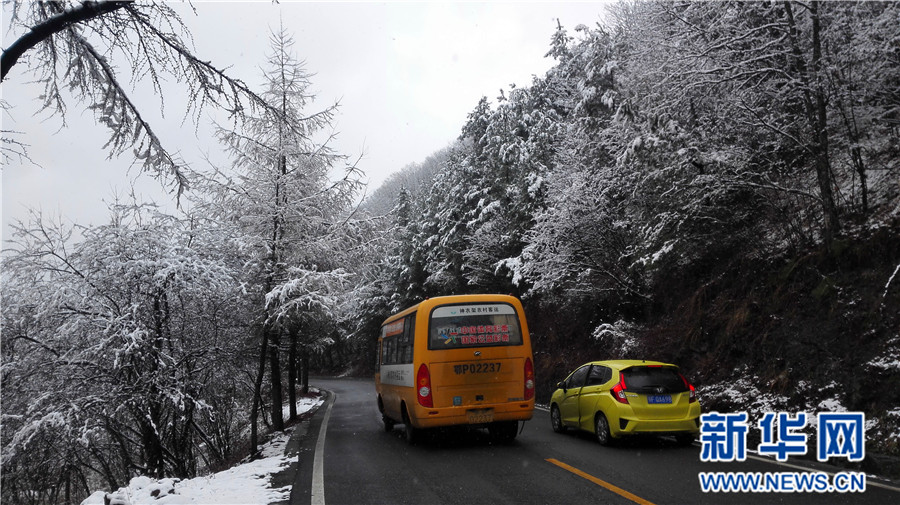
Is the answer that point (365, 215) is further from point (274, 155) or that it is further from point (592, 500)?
point (592, 500)

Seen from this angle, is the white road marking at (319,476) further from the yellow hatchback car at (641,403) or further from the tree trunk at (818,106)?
the tree trunk at (818,106)

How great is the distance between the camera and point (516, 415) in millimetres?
10391

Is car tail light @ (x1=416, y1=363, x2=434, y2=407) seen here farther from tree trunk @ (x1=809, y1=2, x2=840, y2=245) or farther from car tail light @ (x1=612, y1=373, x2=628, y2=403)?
tree trunk @ (x1=809, y1=2, x2=840, y2=245)

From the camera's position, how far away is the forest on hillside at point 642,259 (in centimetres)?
1119

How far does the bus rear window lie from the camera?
415 inches

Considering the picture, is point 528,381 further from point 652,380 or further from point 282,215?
point 282,215

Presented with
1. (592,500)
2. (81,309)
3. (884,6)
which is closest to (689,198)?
(884,6)

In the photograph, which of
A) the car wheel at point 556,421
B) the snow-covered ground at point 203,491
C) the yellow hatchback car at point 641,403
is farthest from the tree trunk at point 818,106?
the snow-covered ground at point 203,491

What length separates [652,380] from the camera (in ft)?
32.1

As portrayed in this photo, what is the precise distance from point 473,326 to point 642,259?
24.4ft

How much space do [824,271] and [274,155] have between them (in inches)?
519

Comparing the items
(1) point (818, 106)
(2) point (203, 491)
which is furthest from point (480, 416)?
(1) point (818, 106)

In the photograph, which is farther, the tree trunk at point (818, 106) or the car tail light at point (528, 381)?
the tree trunk at point (818, 106)

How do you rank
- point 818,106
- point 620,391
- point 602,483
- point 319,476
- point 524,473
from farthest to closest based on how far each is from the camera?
point 818,106 → point 620,391 → point 319,476 → point 524,473 → point 602,483
